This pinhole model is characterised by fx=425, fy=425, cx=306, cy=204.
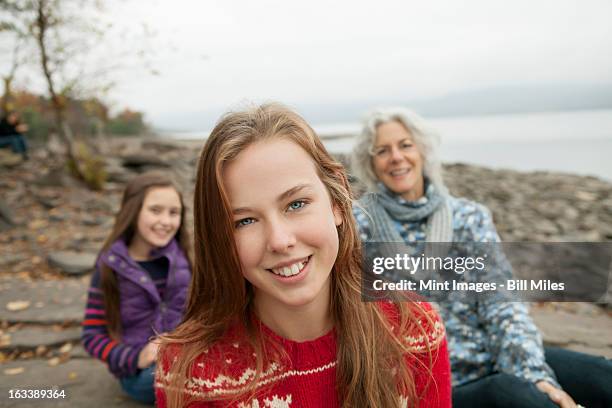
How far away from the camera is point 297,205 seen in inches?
46.2

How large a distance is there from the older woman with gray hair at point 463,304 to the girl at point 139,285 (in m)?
1.12

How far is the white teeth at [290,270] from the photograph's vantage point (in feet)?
3.81

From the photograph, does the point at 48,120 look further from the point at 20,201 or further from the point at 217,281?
the point at 217,281

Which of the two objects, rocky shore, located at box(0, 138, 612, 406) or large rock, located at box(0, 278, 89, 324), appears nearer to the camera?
rocky shore, located at box(0, 138, 612, 406)

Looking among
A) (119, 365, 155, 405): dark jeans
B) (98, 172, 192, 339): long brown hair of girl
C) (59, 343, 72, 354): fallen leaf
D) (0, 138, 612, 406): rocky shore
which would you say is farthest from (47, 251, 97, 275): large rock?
(119, 365, 155, 405): dark jeans

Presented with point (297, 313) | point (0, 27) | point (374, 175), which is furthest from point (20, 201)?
point (297, 313)

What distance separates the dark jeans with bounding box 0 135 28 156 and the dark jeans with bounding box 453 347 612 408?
33.3ft

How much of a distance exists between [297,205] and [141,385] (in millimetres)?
1649

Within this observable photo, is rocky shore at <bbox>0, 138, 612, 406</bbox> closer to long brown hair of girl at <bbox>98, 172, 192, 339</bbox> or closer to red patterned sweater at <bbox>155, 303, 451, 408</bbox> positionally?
long brown hair of girl at <bbox>98, 172, 192, 339</bbox>

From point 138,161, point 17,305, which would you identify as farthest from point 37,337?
point 138,161

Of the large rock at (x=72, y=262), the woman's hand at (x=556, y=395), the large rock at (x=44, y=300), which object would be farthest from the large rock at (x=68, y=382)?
the woman's hand at (x=556, y=395)

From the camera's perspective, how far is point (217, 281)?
128 cm

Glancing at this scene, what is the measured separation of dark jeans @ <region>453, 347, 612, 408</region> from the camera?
1.63 m

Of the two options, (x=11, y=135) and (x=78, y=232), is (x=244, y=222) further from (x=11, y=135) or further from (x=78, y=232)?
(x=11, y=135)
